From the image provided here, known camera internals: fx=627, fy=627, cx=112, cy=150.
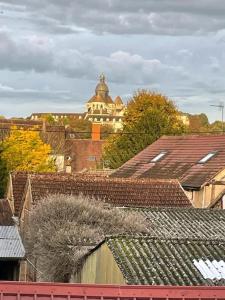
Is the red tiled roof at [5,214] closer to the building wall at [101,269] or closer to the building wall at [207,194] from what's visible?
the building wall at [207,194]

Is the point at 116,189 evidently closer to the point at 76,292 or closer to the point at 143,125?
the point at 76,292

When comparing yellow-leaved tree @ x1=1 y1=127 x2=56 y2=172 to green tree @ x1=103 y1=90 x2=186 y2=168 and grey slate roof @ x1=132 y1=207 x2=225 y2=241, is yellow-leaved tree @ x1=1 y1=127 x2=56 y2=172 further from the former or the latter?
grey slate roof @ x1=132 y1=207 x2=225 y2=241

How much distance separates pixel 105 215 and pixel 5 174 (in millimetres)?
22520

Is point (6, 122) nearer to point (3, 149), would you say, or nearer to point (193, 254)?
point (3, 149)

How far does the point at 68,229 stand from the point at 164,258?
556 centimetres

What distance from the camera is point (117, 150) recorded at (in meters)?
51.5

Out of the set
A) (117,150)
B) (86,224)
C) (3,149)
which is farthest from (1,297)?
(117,150)

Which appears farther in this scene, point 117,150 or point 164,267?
point 117,150

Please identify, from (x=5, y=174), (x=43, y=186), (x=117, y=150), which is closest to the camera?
(x=43, y=186)

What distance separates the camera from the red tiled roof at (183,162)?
100 ft

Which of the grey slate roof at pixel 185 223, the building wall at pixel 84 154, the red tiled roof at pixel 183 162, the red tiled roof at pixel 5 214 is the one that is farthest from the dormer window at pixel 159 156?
the building wall at pixel 84 154

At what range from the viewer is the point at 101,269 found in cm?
1459

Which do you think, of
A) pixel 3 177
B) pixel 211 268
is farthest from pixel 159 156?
pixel 211 268

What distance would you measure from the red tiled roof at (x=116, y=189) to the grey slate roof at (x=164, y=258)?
9838 millimetres
